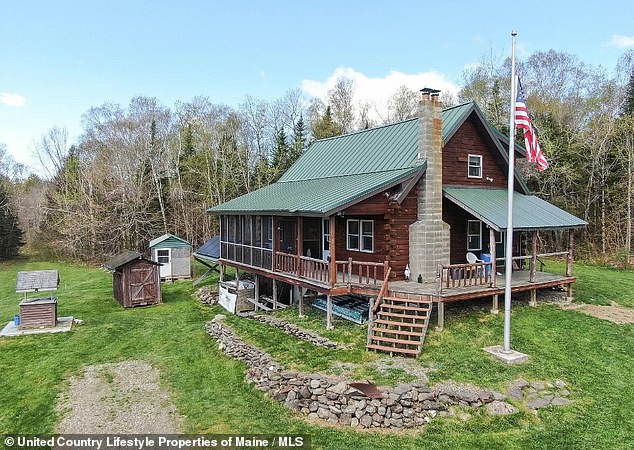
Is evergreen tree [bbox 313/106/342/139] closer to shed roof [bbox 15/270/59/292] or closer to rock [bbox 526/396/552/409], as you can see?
shed roof [bbox 15/270/59/292]

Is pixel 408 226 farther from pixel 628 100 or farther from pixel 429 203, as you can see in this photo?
pixel 628 100

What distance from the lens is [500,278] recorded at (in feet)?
49.7

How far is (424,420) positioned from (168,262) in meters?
20.6

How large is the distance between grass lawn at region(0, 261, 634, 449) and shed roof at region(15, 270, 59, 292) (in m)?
1.93

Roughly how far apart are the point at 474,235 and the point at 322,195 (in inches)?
244

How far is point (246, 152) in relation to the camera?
131 ft

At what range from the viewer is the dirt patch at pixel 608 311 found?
1383 cm

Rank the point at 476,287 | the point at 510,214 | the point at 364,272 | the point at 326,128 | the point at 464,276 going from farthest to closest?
the point at 326,128
the point at 364,272
the point at 476,287
the point at 464,276
the point at 510,214

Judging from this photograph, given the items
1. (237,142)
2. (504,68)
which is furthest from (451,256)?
(237,142)

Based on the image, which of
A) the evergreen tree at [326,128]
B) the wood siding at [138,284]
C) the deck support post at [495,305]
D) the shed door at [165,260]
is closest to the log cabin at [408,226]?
the deck support post at [495,305]

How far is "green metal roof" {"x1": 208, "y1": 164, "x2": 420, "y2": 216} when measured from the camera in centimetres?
1338

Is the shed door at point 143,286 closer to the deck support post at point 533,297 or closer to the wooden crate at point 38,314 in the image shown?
the wooden crate at point 38,314

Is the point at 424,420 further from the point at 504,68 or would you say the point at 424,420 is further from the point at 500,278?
the point at 504,68

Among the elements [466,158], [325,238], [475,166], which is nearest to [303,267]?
[325,238]
